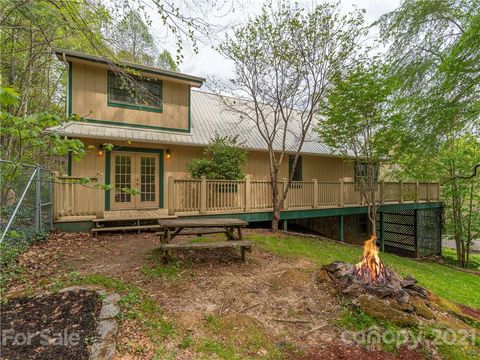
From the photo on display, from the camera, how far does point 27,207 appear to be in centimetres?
595

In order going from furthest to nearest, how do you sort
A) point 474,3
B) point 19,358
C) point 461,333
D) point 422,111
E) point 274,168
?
1. point 274,168
2. point 422,111
3. point 474,3
4. point 461,333
5. point 19,358

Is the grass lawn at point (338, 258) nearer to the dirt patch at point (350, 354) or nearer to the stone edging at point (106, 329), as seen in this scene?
the dirt patch at point (350, 354)

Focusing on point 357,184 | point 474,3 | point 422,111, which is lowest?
point 357,184

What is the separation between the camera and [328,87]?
9008 mm

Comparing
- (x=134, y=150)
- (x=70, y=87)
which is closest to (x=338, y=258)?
(x=134, y=150)

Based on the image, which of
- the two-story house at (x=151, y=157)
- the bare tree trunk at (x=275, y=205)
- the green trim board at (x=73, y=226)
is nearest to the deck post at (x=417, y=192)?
the two-story house at (x=151, y=157)

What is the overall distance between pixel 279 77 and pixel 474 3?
6044 millimetres

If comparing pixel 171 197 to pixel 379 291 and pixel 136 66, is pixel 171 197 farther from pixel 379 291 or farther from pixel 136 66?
pixel 379 291

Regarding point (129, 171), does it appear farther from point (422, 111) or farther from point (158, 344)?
point (422, 111)

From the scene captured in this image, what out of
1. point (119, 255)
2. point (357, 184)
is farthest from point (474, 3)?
point (119, 255)

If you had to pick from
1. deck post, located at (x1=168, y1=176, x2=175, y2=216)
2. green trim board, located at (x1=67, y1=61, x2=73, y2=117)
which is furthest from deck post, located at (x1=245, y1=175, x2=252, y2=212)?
green trim board, located at (x1=67, y1=61, x2=73, y2=117)

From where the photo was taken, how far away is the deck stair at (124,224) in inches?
280

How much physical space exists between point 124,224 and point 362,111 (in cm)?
879

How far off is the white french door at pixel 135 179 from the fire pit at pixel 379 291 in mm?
6961
